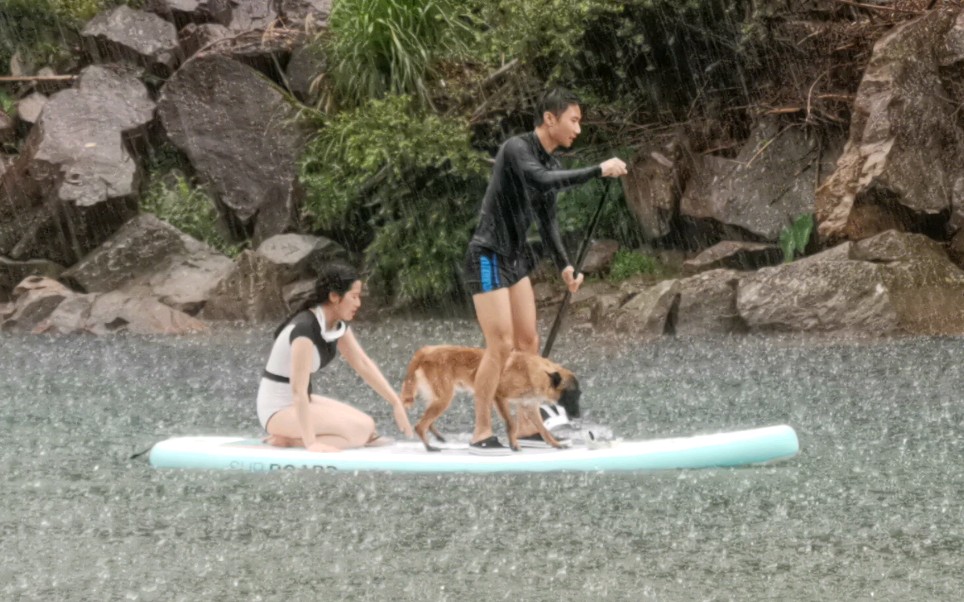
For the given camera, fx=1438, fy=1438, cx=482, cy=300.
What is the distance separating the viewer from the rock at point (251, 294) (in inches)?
640

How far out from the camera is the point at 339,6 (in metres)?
17.9

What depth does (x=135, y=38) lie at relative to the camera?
19.4 metres

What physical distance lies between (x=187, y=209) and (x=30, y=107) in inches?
120

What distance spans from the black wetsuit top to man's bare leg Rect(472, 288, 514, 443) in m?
0.26

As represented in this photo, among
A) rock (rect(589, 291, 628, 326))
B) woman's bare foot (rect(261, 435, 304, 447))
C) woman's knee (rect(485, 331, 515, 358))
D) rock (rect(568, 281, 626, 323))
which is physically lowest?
rock (rect(568, 281, 626, 323))

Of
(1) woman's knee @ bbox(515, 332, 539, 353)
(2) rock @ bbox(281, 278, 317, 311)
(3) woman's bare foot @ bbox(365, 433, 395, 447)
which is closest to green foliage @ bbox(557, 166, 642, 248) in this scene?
(2) rock @ bbox(281, 278, 317, 311)

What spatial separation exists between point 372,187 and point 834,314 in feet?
19.8

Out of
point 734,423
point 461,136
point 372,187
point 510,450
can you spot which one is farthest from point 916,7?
point 510,450

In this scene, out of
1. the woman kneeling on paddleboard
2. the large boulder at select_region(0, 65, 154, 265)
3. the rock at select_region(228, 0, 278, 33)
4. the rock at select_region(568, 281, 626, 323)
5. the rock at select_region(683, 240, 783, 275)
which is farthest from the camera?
the rock at select_region(228, 0, 278, 33)

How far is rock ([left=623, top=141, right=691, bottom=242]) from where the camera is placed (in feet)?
53.6

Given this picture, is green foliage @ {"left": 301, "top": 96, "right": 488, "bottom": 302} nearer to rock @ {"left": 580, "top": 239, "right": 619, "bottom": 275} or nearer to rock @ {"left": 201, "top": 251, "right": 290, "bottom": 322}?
rock @ {"left": 201, "top": 251, "right": 290, "bottom": 322}

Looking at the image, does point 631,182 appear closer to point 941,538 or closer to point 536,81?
point 536,81

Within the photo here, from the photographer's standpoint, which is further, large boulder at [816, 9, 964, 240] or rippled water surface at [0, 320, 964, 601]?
large boulder at [816, 9, 964, 240]

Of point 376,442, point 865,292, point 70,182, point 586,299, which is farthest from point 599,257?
point 376,442
